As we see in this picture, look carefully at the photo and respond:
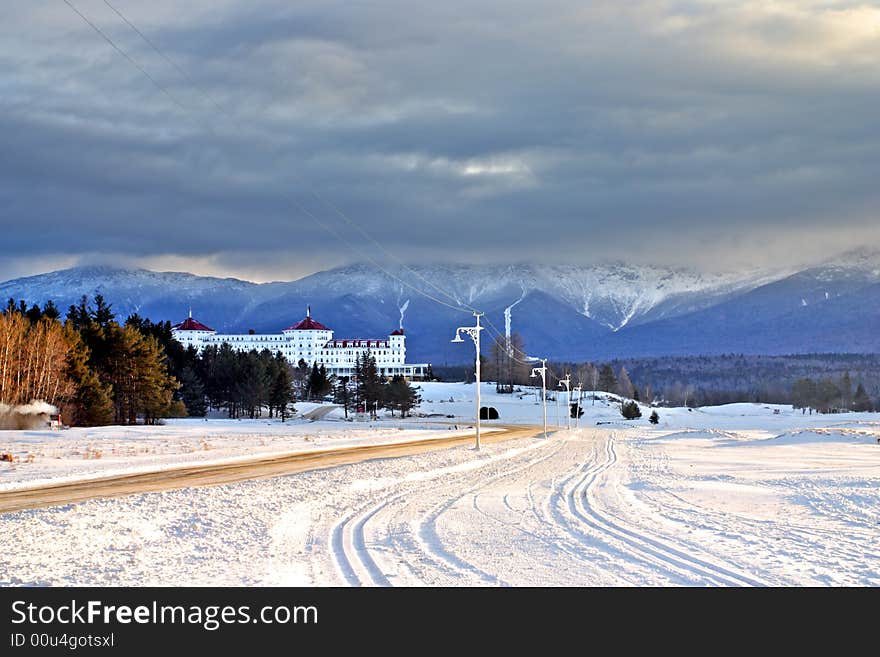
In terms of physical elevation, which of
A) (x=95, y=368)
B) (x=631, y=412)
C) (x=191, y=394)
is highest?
(x=95, y=368)

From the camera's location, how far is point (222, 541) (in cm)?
1645

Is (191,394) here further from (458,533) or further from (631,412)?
(458,533)

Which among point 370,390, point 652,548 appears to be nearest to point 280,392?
point 370,390

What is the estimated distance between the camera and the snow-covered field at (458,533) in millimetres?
13320

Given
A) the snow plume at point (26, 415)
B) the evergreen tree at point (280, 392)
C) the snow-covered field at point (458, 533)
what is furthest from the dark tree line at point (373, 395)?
the snow-covered field at point (458, 533)

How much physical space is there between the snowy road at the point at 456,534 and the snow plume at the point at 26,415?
44707mm

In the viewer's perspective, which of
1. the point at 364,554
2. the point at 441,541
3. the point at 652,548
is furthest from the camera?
the point at 441,541

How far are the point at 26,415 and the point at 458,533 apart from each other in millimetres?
59093

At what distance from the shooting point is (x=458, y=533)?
58.3 ft

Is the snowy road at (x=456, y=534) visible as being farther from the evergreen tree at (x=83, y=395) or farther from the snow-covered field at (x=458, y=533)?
the evergreen tree at (x=83, y=395)

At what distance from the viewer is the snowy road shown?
1331 cm
